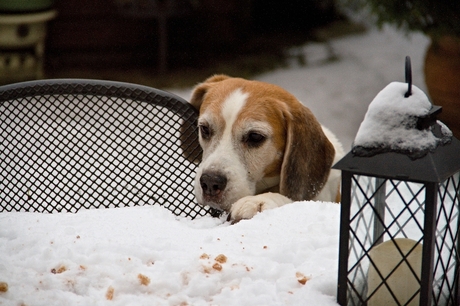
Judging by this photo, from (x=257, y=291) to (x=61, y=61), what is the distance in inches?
272

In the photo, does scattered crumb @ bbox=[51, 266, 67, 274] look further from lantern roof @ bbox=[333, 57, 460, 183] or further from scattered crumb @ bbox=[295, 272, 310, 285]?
lantern roof @ bbox=[333, 57, 460, 183]

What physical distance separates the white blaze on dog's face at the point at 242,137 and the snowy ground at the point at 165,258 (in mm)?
463

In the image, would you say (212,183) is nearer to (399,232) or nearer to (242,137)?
(242,137)

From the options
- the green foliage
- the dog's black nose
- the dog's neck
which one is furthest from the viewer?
the green foliage

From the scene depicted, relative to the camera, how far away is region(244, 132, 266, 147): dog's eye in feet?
9.92

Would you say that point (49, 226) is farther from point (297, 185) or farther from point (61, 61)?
point (61, 61)

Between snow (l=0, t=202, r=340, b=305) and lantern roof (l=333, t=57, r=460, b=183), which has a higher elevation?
lantern roof (l=333, t=57, r=460, b=183)

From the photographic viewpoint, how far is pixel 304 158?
3.01 m

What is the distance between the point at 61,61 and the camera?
8.12 m

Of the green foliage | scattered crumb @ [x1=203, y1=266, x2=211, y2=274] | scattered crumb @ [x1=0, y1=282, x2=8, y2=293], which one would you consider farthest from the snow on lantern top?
the green foliage

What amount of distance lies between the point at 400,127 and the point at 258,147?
1447mm

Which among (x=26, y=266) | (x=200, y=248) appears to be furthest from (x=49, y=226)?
(x=200, y=248)

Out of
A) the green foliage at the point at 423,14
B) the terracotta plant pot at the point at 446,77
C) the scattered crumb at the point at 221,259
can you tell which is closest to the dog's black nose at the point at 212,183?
the scattered crumb at the point at 221,259

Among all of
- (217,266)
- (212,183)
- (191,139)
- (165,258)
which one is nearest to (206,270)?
(217,266)
